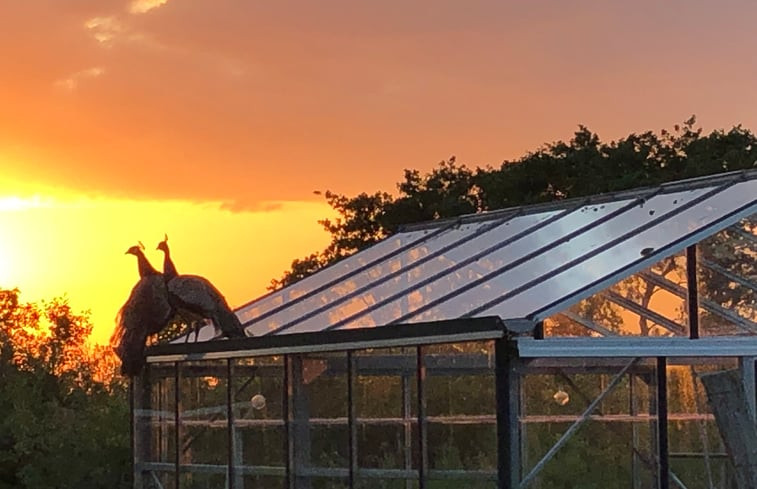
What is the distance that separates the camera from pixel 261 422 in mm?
12836

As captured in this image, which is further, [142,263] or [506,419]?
[142,263]

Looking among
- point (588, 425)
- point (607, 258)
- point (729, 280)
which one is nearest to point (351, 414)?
point (588, 425)

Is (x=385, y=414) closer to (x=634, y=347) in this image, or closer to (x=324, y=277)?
(x=324, y=277)

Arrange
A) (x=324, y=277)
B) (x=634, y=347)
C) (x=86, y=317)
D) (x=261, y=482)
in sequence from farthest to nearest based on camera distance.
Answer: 1. (x=86, y=317)
2. (x=324, y=277)
3. (x=261, y=482)
4. (x=634, y=347)

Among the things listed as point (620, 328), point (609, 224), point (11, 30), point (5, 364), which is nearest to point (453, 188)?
point (5, 364)

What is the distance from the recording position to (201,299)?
13.2 metres

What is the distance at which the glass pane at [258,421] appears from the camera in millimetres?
12633

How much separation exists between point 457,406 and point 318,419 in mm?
1211

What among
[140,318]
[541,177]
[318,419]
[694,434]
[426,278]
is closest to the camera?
[694,434]

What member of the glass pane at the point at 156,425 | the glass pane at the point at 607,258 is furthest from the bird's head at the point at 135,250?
the glass pane at the point at 607,258

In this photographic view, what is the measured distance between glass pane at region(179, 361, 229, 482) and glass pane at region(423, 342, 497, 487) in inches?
90.8

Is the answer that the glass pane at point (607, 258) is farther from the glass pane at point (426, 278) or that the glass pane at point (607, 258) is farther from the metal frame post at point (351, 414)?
the metal frame post at point (351, 414)

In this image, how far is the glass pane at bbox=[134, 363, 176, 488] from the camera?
1403 centimetres

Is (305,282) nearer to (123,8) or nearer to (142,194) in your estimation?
(123,8)
